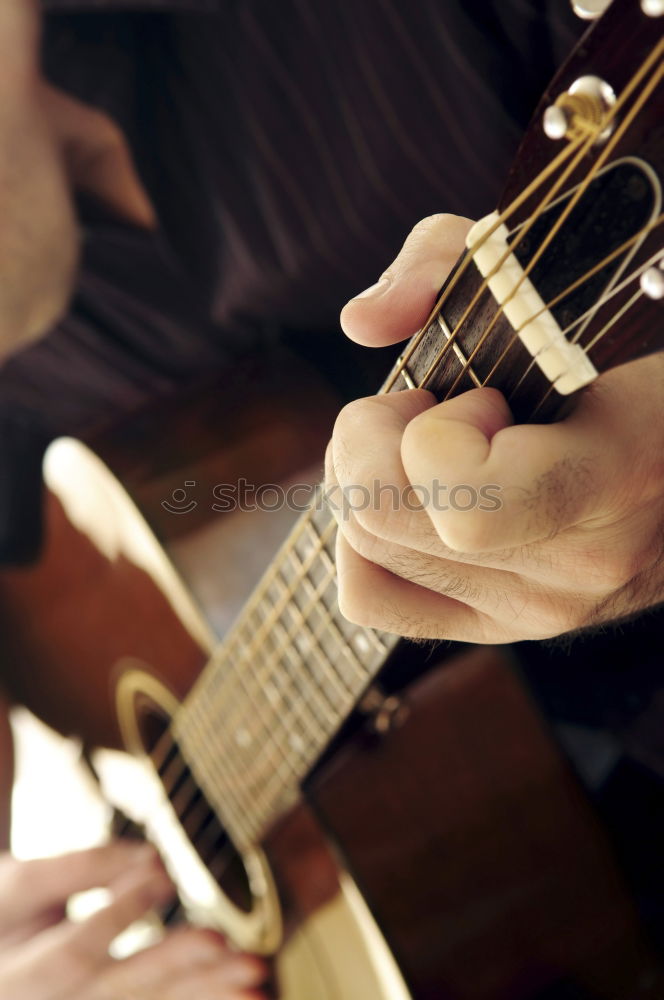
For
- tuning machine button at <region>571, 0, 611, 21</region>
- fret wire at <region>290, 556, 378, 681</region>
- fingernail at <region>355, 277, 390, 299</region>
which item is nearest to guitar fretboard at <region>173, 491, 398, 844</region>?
fret wire at <region>290, 556, 378, 681</region>

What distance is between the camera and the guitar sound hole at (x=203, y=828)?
0.64m

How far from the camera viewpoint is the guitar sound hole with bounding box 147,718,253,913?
637 mm

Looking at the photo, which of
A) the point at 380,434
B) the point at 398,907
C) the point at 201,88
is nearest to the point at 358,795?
the point at 398,907

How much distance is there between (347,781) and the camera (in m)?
0.55

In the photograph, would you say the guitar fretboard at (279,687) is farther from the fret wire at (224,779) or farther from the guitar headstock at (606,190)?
the guitar headstock at (606,190)

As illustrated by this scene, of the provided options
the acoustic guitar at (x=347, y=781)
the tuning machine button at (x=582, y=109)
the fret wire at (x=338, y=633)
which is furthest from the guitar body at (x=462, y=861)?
the tuning machine button at (x=582, y=109)

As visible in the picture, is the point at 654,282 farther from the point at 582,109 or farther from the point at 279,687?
the point at 279,687

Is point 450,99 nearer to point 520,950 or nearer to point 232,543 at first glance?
point 232,543

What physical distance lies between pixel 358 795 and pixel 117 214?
0.64 meters

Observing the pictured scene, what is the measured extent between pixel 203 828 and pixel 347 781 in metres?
0.18

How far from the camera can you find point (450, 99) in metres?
0.51

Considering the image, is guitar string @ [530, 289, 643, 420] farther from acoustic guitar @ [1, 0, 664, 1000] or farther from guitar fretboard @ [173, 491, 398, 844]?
guitar fretboard @ [173, 491, 398, 844]

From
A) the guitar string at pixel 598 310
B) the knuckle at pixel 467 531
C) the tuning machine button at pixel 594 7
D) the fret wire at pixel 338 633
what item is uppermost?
the tuning machine button at pixel 594 7

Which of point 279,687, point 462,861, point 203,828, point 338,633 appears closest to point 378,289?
point 338,633
